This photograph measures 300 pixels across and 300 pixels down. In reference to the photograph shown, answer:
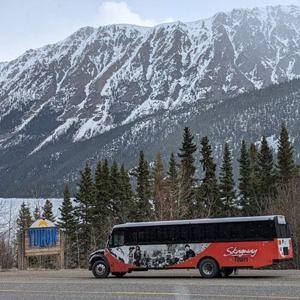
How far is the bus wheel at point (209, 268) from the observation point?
2698 centimetres

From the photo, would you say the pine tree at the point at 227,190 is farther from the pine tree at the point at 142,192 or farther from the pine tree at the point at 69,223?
the pine tree at the point at 69,223

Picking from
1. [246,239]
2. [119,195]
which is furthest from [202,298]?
[119,195]

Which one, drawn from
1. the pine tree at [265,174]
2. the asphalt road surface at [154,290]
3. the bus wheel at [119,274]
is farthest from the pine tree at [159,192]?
the asphalt road surface at [154,290]

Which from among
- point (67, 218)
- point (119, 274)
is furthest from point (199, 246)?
point (67, 218)

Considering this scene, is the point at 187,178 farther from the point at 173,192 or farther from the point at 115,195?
the point at 115,195

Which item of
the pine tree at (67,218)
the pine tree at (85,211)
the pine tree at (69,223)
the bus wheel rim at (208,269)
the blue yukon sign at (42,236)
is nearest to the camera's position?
the bus wheel rim at (208,269)

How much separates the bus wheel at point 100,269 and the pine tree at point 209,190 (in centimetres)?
3776

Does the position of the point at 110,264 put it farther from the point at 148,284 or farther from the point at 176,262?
the point at 148,284

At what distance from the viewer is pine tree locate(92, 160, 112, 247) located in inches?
2928

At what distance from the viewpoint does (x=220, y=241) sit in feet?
89.9

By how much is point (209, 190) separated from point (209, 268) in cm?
4345

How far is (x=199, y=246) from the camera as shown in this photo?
1090 inches

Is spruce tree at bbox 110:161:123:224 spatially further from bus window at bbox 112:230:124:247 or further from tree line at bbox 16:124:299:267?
bus window at bbox 112:230:124:247

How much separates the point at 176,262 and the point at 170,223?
5.72ft
